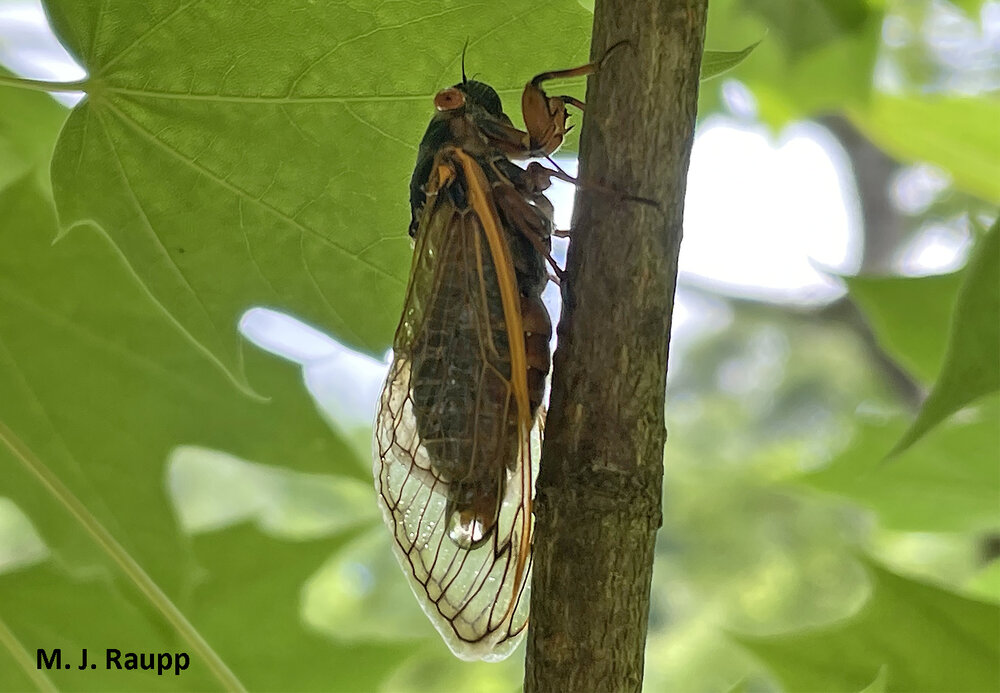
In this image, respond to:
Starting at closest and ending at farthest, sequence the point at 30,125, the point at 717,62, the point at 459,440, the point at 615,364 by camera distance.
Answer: the point at 615,364 < the point at 717,62 < the point at 459,440 < the point at 30,125

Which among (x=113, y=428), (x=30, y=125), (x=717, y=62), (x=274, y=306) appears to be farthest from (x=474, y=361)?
(x=30, y=125)

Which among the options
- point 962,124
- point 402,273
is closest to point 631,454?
point 402,273

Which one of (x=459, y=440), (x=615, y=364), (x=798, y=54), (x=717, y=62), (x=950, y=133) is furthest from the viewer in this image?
(x=950, y=133)

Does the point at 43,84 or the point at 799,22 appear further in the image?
the point at 799,22

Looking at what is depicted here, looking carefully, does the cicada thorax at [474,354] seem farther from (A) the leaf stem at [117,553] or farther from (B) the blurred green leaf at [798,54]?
(B) the blurred green leaf at [798,54]

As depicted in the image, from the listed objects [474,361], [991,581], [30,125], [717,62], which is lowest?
[991,581]

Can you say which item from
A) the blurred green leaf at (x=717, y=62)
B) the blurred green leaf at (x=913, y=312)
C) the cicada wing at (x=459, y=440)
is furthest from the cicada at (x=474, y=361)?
the blurred green leaf at (x=913, y=312)

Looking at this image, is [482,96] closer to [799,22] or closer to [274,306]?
[274,306]

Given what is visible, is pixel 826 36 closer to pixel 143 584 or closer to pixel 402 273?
pixel 402 273
